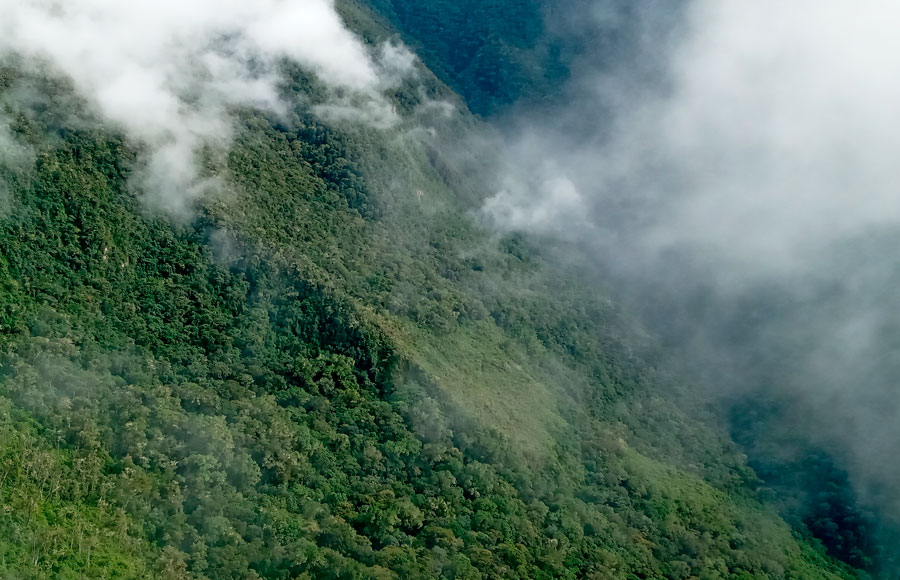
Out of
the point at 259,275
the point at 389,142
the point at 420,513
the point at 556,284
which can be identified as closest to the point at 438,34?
the point at 389,142

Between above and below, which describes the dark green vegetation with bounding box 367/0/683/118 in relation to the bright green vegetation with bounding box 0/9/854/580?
above

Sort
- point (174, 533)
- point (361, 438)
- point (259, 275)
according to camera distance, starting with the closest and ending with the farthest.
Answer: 1. point (174, 533)
2. point (361, 438)
3. point (259, 275)

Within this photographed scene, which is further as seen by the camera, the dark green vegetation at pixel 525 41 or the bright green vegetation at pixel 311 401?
the dark green vegetation at pixel 525 41

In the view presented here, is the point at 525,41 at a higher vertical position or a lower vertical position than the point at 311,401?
higher

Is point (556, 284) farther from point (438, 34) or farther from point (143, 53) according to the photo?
point (438, 34)

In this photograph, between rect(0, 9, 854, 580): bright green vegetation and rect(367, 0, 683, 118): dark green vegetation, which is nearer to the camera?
rect(0, 9, 854, 580): bright green vegetation

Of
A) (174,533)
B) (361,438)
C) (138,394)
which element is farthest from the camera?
(361,438)

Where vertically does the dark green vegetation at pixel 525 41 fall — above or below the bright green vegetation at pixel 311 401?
above

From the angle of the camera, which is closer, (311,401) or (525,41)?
(311,401)
